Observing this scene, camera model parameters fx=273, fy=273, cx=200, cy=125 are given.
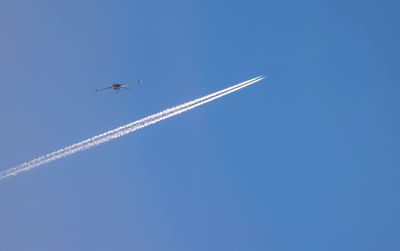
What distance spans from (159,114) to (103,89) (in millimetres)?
7520

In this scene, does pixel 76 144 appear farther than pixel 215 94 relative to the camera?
No

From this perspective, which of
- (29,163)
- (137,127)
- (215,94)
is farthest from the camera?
(215,94)

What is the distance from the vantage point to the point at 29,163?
3083cm

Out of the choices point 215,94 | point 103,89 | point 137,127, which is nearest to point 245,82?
point 215,94

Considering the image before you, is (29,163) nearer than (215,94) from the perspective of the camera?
Yes

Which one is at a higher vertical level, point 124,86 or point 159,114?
point 124,86

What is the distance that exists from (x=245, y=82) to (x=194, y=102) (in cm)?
736

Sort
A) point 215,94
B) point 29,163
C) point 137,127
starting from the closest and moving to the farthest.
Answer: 1. point 29,163
2. point 137,127
3. point 215,94

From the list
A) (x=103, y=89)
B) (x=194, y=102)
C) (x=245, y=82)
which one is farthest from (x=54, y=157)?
(x=245, y=82)

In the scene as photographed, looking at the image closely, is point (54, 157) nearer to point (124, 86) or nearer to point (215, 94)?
point (124, 86)

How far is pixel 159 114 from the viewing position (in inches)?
1348

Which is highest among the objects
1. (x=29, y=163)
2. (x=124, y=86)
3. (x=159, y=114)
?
(x=124, y=86)

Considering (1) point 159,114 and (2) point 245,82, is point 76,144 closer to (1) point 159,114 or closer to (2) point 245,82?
(1) point 159,114

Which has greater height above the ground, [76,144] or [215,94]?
A: [215,94]
